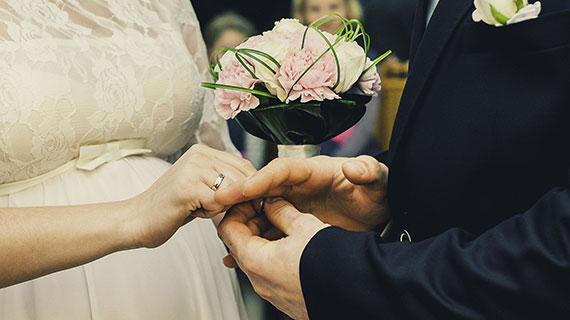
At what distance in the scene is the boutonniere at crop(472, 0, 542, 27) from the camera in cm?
73

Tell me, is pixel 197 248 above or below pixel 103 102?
below

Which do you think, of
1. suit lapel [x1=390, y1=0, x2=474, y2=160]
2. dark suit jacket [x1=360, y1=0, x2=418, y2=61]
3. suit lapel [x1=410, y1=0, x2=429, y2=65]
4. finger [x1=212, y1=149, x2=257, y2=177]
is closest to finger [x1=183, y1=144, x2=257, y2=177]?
finger [x1=212, y1=149, x2=257, y2=177]

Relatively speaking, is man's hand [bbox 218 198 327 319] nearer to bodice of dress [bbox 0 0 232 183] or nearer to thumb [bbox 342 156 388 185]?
thumb [bbox 342 156 388 185]

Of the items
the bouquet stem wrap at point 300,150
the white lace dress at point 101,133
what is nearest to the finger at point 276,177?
the bouquet stem wrap at point 300,150

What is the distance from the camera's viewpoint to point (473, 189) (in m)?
0.82

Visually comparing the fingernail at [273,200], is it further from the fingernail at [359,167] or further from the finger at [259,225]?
the fingernail at [359,167]

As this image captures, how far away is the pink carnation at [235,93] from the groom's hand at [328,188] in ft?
0.55

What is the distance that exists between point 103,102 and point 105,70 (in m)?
0.09

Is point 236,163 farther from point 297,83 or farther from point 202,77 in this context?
point 202,77

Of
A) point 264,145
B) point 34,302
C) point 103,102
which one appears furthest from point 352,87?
point 264,145

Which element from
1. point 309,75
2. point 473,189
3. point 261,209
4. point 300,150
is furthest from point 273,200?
point 473,189

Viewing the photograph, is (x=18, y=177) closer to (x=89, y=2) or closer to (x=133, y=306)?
(x=133, y=306)

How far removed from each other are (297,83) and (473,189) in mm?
392

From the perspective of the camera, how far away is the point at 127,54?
131cm
